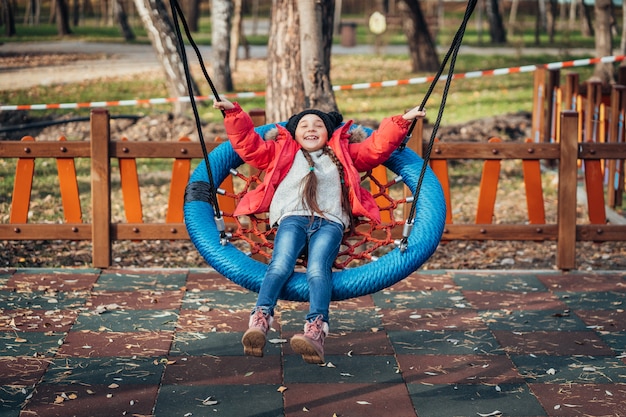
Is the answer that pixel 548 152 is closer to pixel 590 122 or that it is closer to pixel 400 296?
pixel 400 296

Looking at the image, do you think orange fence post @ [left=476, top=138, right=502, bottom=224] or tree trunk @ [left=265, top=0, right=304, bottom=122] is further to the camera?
tree trunk @ [left=265, top=0, right=304, bottom=122]

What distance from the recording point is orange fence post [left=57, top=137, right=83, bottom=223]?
23.5 feet

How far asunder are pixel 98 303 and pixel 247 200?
4.96 feet

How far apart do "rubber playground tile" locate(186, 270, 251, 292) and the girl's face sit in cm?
160

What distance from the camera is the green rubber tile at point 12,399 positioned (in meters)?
4.39

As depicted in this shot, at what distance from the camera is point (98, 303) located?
6.21 metres

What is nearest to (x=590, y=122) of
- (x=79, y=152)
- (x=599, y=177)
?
(x=599, y=177)

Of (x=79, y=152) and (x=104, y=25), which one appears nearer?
(x=79, y=152)

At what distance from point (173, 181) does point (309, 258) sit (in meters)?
2.61

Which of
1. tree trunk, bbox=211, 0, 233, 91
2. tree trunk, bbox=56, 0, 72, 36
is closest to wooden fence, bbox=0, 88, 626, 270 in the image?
tree trunk, bbox=211, 0, 233, 91

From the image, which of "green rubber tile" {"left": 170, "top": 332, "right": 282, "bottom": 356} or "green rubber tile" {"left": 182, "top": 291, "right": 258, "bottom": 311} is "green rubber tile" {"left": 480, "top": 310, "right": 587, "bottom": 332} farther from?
"green rubber tile" {"left": 182, "top": 291, "right": 258, "bottom": 311}

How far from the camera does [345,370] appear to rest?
5.02 m

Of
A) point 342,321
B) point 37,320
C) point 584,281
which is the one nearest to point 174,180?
point 37,320

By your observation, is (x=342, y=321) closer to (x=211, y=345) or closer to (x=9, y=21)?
(x=211, y=345)
